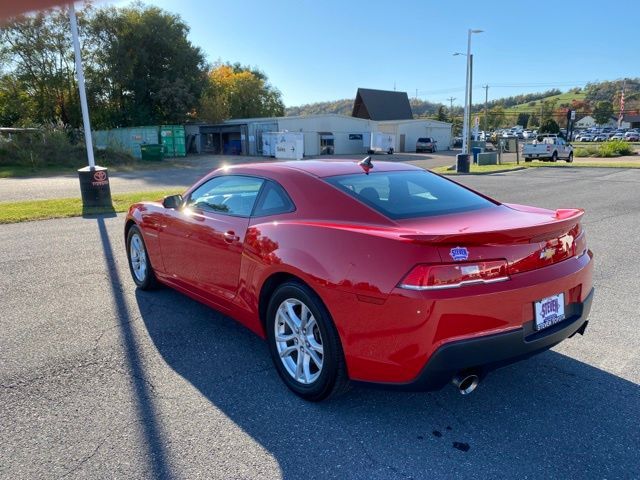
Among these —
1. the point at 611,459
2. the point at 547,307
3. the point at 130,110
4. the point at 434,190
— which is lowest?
the point at 611,459

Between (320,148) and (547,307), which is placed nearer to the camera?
(547,307)

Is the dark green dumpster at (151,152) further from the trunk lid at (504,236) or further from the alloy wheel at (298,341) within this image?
the trunk lid at (504,236)

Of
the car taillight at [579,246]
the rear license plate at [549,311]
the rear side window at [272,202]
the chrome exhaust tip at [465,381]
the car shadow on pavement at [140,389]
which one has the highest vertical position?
the rear side window at [272,202]

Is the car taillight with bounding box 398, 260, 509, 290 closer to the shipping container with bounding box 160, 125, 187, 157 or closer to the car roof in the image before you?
the car roof

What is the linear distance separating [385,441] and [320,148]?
41813mm

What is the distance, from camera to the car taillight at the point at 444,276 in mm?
2393

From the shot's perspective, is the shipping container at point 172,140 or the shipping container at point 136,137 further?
the shipping container at point 172,140

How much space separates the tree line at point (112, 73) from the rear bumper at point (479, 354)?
44965 millimetres

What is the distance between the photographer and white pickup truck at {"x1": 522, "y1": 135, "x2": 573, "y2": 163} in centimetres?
3206

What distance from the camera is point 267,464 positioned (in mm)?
2422

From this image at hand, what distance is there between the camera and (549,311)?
2.73 metres

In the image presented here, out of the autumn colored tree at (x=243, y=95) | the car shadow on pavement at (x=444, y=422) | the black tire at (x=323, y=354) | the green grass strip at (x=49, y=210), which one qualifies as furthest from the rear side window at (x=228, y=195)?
the autumn colored tree at (x=243, y=95)

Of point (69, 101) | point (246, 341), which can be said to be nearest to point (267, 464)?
point (246, 341)

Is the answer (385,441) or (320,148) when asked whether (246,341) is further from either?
(320,148)
